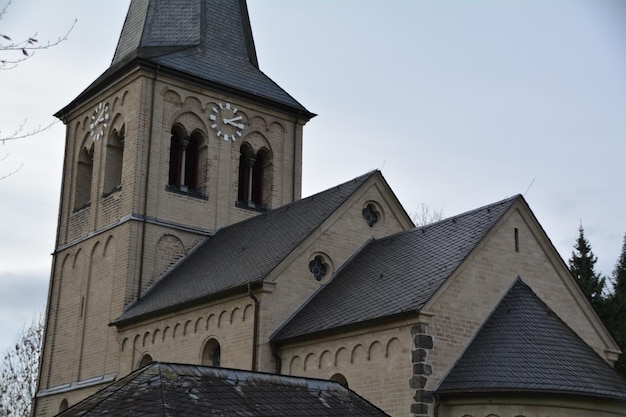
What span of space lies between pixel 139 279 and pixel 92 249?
3.75m

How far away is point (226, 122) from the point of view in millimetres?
37375

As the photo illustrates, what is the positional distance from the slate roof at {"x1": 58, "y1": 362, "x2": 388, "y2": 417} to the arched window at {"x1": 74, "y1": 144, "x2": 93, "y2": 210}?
2116 cm

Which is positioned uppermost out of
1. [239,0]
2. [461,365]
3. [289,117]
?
[239,0]

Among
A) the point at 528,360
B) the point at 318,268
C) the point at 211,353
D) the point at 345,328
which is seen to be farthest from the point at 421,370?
the point at 211,353

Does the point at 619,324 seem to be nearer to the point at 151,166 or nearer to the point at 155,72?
the point at 151,166

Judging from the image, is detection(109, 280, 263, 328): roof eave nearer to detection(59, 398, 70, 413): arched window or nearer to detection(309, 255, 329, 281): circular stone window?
detection(309, 255, 329, 281): circular stone window

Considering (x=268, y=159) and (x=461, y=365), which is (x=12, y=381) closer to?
(x=268, y=159)

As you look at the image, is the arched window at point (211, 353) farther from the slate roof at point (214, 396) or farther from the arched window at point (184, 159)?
the arched window at point (184, 159)

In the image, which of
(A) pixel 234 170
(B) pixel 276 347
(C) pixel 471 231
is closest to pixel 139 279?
(A) pixel 234 170

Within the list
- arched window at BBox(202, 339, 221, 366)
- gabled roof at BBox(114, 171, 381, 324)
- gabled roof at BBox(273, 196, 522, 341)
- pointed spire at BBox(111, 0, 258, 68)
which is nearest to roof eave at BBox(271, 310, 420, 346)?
gabled roof at BBox(273, 196, 522, 341)

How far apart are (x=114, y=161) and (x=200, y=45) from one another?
6.03 metres

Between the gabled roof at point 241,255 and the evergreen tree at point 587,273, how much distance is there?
12.8m

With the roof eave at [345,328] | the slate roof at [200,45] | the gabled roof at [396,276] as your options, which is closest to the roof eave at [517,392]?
the roof eave at [345,328]

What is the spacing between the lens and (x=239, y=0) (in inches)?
1663
